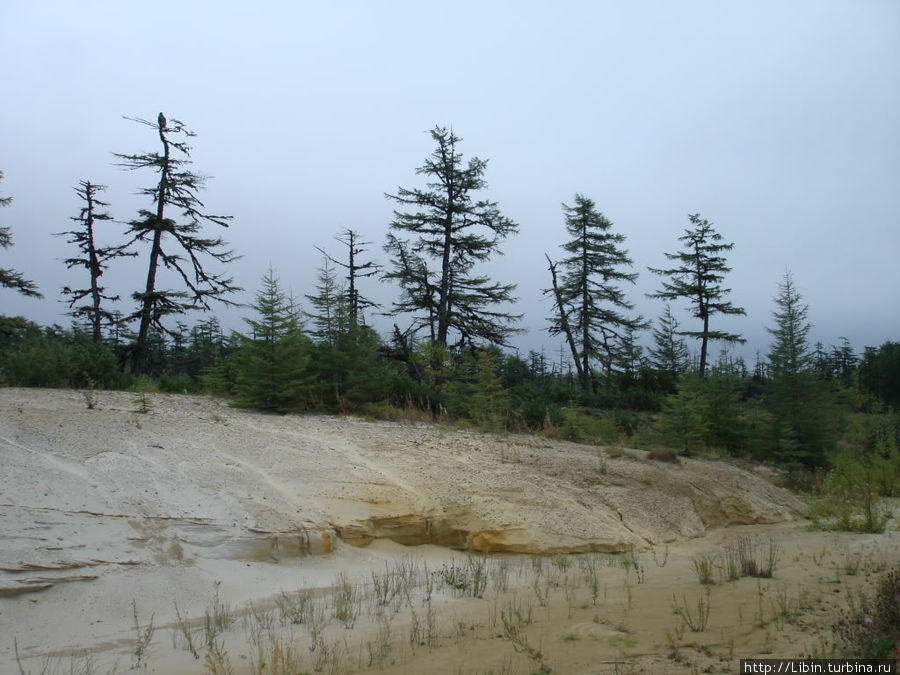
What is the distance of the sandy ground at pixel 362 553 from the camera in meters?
5.39

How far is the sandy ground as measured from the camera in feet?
17.7

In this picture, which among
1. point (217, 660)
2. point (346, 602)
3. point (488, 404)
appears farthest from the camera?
point (488, 404)

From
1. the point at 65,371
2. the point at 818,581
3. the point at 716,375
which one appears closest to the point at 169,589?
the point at 818,581

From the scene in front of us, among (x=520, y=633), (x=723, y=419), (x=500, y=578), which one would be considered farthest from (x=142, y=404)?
(x=723, y=419)

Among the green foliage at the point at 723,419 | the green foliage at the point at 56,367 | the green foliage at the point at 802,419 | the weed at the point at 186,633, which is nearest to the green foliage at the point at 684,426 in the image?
the green foliage at the point at 723,419

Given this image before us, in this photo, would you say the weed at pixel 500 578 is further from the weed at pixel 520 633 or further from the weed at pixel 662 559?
the weed at pixel 662 559

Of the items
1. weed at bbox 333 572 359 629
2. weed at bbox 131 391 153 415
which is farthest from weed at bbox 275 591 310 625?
weed at bbox 131 391 153 415

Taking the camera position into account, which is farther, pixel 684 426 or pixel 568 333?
pixel 568 333

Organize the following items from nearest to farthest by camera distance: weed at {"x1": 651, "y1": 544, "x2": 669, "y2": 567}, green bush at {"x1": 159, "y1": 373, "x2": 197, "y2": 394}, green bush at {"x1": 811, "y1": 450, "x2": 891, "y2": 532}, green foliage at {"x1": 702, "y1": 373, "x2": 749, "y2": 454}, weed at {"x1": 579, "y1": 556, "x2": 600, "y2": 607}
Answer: weed at {"x1": 579, "y1": 556, "x2": 600, "y2": 607} → weed at {"x1": 651, "y1": 544, "x2": 669, "y2": 567} → green bush at {"x1": 811, "y1": 450, "x2": 891, "y2": 532} → green bush at {"x1": 159, "y1": 373, "x2": 197, "y2": 394} → green foliage at {"x1": 702, "y1": 373, "x2": 749, "y2": 454}

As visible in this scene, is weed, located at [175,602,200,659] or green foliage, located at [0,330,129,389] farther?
green foliage, located at [0,330,129,389]

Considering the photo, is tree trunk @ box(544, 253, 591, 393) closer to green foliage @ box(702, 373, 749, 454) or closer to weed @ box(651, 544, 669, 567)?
green foliage @ box(702, 373, 749, 454)

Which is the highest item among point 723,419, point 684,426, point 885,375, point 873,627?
point 885,375

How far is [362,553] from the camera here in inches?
339

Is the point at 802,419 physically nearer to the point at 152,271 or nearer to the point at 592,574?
the point at 592,574
